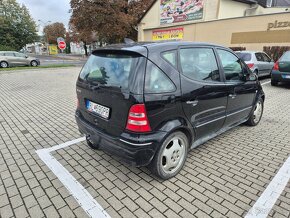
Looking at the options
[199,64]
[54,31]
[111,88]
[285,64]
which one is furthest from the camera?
[54,31]

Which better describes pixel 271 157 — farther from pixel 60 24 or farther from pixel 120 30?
pixel 60 24

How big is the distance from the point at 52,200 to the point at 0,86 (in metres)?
9.37

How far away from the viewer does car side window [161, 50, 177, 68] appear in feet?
8.32

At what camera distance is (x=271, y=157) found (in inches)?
132

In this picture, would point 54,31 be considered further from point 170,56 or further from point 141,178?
point 141,178

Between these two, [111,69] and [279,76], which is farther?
[279,76]

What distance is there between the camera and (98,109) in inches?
107

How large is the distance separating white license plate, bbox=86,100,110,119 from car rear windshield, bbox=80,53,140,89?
0.31 m

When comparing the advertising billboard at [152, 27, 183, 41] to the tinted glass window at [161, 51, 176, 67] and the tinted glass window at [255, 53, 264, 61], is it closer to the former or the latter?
the tinted glass window at [255, 53, 264, 61]

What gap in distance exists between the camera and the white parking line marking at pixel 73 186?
2.22 meters

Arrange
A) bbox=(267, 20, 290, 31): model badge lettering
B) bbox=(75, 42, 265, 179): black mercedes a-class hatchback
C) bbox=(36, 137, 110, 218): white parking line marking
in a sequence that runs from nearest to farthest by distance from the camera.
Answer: bbox=(36, 137, 110, 218): white parking line marking, bbox=(75, 42, 265, 179): black mercedes a-class hatchback, bbox=(267, 20, 290, 31): model badge lettering

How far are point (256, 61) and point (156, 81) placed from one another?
29.9 feet

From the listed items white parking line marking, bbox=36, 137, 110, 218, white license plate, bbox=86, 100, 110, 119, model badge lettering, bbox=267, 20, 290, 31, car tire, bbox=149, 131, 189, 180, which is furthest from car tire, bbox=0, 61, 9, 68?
model badge lettering, bbox=267, 20, 290, 31

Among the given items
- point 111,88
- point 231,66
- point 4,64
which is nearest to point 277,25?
point 231,66
